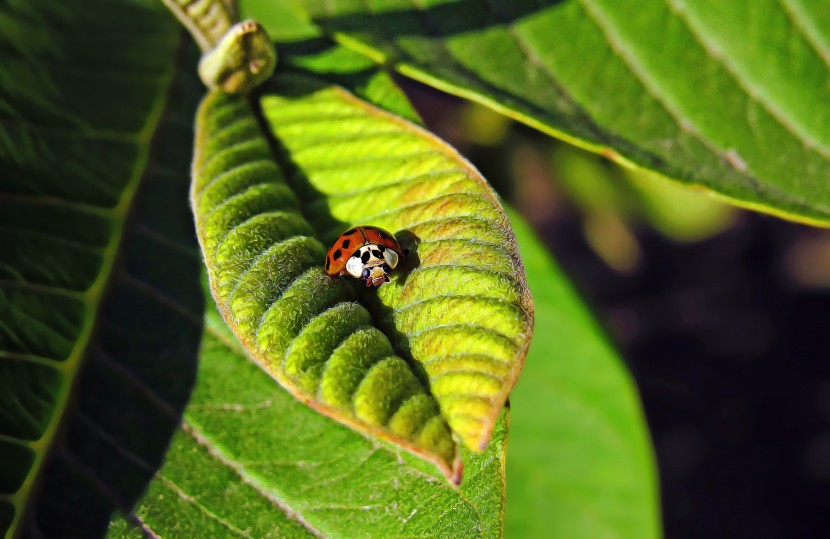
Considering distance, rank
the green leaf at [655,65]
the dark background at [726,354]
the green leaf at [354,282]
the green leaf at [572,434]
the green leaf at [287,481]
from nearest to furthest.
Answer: the green leaf at [354,282]
the green leaf at [287,481]
the green leaf at [655,65]
the green leaf at [572,434]
the dark background at [726,354]

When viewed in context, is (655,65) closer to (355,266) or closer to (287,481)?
(355,266)

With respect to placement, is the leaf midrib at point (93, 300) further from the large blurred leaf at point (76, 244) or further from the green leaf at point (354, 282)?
the green leaf at point (354, 282)

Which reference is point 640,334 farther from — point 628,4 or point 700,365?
point 628,4

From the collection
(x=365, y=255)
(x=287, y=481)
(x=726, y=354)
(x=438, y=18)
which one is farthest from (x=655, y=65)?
(x=726, y=354)

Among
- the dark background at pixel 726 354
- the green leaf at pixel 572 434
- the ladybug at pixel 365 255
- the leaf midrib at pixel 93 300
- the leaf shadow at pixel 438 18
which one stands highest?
the leaf shadow at pixel 438 18

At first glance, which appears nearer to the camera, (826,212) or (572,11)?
(826,212)

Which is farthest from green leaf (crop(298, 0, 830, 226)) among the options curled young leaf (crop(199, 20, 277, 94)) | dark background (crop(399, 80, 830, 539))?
dark background (crop(399, 80, 830, 539))

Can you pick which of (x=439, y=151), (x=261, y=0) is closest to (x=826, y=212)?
(x=439, y=151)

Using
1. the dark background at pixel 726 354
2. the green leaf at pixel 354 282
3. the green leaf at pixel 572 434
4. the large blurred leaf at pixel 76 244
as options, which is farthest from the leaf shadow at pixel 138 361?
the dark background at pixel 726 354
